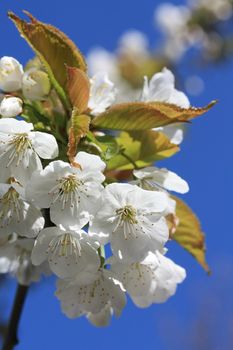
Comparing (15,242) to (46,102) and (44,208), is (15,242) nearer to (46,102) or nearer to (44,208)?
(44,208)

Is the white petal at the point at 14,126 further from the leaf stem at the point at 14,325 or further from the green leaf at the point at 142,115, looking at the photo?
the leaf stem at the point at 14,325

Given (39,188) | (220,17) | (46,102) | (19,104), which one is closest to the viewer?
(39,188)

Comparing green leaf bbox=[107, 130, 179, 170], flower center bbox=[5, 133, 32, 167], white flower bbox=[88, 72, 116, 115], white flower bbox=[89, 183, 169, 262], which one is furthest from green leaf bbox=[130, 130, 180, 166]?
flower center bbox=[5, 133, 32, 167]

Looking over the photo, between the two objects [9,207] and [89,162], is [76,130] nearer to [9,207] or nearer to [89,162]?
[89,162]

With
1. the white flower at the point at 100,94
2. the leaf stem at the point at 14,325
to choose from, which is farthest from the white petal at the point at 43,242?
the white flower at the point at 100,94

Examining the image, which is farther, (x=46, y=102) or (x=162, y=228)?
(x=46, y=102)

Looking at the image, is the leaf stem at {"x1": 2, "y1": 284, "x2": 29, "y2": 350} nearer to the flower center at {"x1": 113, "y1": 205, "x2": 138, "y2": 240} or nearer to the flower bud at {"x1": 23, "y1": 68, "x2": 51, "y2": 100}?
the flower center at {"x1": 113, "y1": 205, "x2": 138, "y2": 240}

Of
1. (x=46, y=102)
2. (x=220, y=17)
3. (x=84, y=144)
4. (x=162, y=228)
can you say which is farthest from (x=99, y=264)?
(x=220, y=17)
